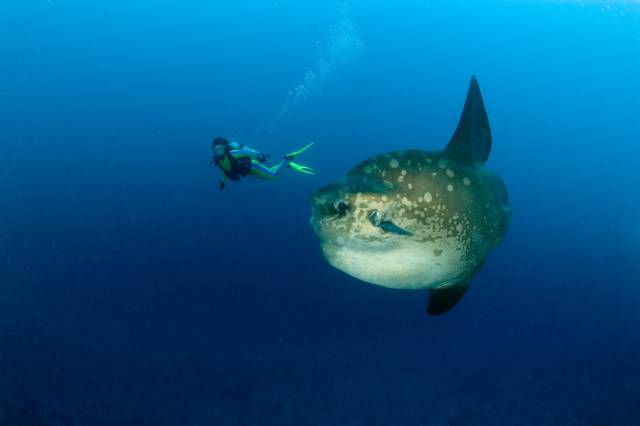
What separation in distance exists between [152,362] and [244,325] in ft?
11.4

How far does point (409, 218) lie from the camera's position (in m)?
1.97

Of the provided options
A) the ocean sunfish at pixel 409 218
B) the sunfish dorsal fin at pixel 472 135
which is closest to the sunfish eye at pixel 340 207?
the ocean sunfish at pixel 409 218

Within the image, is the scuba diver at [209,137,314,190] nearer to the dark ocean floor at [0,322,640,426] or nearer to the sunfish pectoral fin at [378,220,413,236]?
the sunfish pectoral fin at [378,220,413,236]

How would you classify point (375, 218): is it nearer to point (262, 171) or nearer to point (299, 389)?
point (262, 171)

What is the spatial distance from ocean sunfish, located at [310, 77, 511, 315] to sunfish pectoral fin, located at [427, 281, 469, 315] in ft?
1.18

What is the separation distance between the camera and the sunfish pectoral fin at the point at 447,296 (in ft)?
8.63

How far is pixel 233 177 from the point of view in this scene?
20.3 ft

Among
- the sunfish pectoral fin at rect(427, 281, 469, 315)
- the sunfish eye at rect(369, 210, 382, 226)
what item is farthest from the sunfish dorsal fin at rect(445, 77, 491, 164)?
the sunfish pectoral fin at rect(427, 281, 469, 315)

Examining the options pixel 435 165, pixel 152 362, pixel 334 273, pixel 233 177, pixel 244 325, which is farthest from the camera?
pixel 334 273

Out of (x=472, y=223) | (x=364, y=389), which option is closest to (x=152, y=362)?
(x=364, y=389)

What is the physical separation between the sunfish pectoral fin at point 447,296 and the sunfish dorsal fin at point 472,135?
73cm

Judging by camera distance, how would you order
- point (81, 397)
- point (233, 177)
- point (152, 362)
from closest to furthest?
point (233, 177)
point (81, 397)
point (152, 362)

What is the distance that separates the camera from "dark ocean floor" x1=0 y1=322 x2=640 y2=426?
35.2ft

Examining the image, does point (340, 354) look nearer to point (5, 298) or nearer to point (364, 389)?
point (364, 389)
